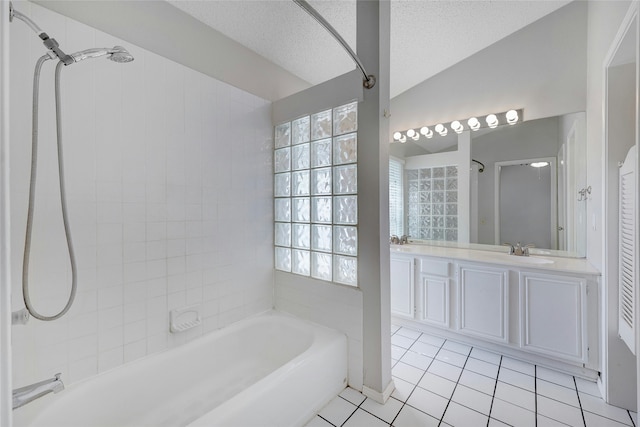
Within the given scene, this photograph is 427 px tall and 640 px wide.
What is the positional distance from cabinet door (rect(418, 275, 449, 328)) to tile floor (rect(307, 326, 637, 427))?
1.11 feet

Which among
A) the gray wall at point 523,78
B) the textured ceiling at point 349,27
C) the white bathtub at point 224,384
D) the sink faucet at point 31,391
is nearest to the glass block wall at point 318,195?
the white bathtub at point 224,384

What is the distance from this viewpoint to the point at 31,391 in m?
0.71

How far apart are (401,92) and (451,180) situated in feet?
4.12

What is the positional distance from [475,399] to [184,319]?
1950mm

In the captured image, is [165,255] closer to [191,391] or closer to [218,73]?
[191,391]

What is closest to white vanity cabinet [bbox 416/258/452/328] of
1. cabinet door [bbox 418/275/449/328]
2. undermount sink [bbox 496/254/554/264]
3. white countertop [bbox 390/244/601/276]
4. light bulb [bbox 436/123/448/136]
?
cabinet door [bbox 418/275/449/328]

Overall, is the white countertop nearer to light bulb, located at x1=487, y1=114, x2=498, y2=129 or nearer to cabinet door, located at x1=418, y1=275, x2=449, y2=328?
cabinet door, located at x1=418, y1=275, x2=449, y2=328

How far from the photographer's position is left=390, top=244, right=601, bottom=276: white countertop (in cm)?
203

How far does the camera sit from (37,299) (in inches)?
50.6

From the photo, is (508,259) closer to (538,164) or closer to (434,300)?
(434,300)

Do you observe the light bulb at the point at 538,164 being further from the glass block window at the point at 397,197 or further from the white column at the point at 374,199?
the white column at the point at 374,199

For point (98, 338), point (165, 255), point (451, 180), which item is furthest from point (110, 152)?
point (451, 180)

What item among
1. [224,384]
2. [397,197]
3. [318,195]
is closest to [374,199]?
[318,195]

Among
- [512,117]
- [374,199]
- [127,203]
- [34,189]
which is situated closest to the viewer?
[34,189]
